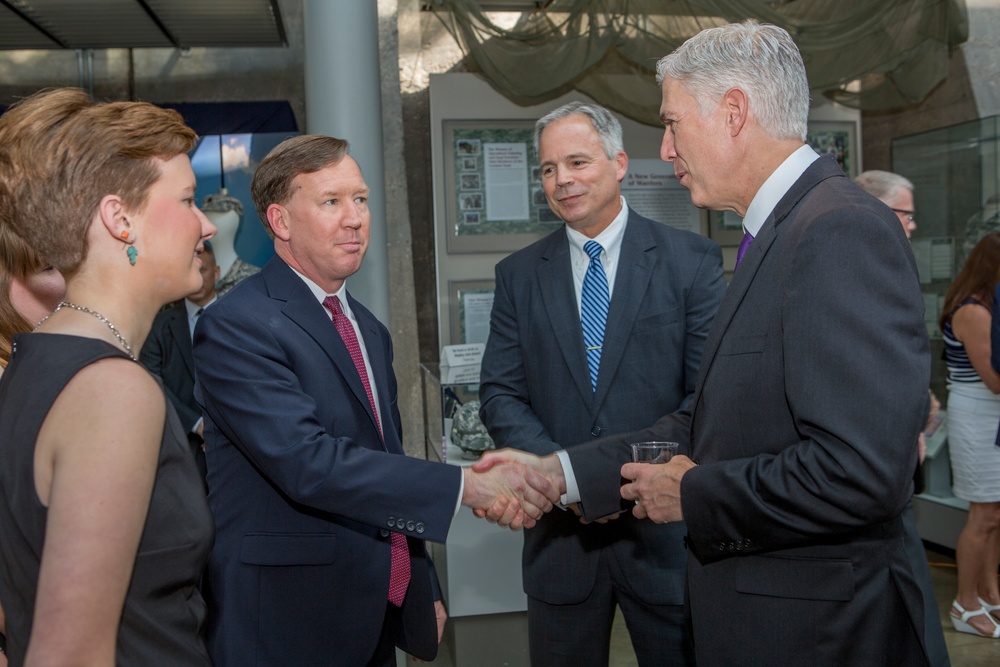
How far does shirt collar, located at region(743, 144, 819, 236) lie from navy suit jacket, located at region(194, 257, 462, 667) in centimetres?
91

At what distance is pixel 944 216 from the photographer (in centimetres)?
598

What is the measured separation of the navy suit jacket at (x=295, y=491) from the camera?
1.98 m

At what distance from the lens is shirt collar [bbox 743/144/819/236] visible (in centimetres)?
174

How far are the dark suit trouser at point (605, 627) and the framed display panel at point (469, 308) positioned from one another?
312 centimetres

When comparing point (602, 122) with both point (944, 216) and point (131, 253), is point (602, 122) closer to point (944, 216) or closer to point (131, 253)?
point (131, 253)

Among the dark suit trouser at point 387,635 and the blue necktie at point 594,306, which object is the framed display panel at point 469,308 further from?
the dark suit trouser at point 387,635

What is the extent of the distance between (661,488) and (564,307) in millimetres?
935

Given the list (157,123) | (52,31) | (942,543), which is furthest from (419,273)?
(157,123)

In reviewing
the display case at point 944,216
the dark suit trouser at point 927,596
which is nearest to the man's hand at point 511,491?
the dark suit trouser at point 927,596

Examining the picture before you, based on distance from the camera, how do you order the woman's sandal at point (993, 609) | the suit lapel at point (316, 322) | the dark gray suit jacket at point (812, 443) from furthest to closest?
the woman's sandal at point (993, 609), the suit lapel at point (316, 322), the dark gray suit jacket at point (812, 443)

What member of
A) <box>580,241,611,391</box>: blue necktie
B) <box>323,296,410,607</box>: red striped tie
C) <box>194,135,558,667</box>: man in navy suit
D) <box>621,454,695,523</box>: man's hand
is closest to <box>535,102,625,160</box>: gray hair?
<box>580,241,611,391</box>: blue necktie

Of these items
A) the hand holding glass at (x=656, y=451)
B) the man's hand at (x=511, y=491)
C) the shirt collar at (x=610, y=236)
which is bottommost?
the man's hand at (x=511, y=491)

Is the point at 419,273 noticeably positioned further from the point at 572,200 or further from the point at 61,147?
the point at 61,147

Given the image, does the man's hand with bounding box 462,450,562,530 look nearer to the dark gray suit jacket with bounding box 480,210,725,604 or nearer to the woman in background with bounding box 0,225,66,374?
the dark gray suit jacket with bounding box 480,210,725,604
